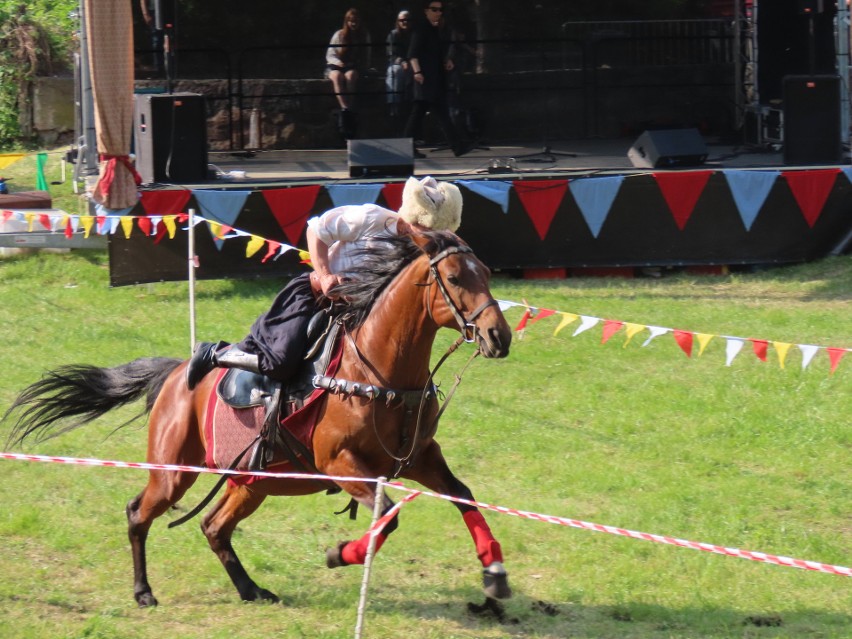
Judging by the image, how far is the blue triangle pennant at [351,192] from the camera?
40.3ft

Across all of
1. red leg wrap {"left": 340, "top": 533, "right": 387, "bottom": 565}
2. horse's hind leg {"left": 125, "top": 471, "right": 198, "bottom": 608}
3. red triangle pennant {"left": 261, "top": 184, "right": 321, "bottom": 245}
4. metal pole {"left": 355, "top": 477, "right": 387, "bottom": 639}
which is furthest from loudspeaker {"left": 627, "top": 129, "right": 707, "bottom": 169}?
metal pole {"left": 355, "top": 477, "right": 387, "bottom": 639}

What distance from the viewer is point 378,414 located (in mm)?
5086

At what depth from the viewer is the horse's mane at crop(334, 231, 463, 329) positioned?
516cm

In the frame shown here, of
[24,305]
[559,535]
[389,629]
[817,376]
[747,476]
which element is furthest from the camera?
[24,305]

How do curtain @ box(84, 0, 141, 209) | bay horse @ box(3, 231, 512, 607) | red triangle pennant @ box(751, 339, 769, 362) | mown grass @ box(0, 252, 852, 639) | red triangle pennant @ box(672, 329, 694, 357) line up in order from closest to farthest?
1. bay horse @ box(3, 231, 512, 607)
2. mown grass @ box(0, 252, 852, 639)
3. red triangle pennant @ box(751, 339, 769, 362)
4. red triangle pennant @ box(672, 329, 694, 357)
5. curtain @ box(84, 0, 141, 209)

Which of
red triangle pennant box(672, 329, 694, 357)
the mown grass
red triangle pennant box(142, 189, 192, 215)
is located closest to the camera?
the mown grass

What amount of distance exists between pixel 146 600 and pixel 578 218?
312 inches

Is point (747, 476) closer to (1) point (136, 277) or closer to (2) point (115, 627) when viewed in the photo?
(2) point (115, 627)

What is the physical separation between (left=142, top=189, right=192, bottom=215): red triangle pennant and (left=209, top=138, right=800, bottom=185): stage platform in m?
Result: 0.94

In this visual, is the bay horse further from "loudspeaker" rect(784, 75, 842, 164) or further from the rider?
"loudspeaker" rect(784, 75, 842, 164)

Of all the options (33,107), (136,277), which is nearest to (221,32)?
(33,107)

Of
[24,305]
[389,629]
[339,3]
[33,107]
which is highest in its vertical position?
[339,3]

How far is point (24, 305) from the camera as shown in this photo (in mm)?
12000

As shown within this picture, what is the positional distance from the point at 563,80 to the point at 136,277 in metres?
9.11
